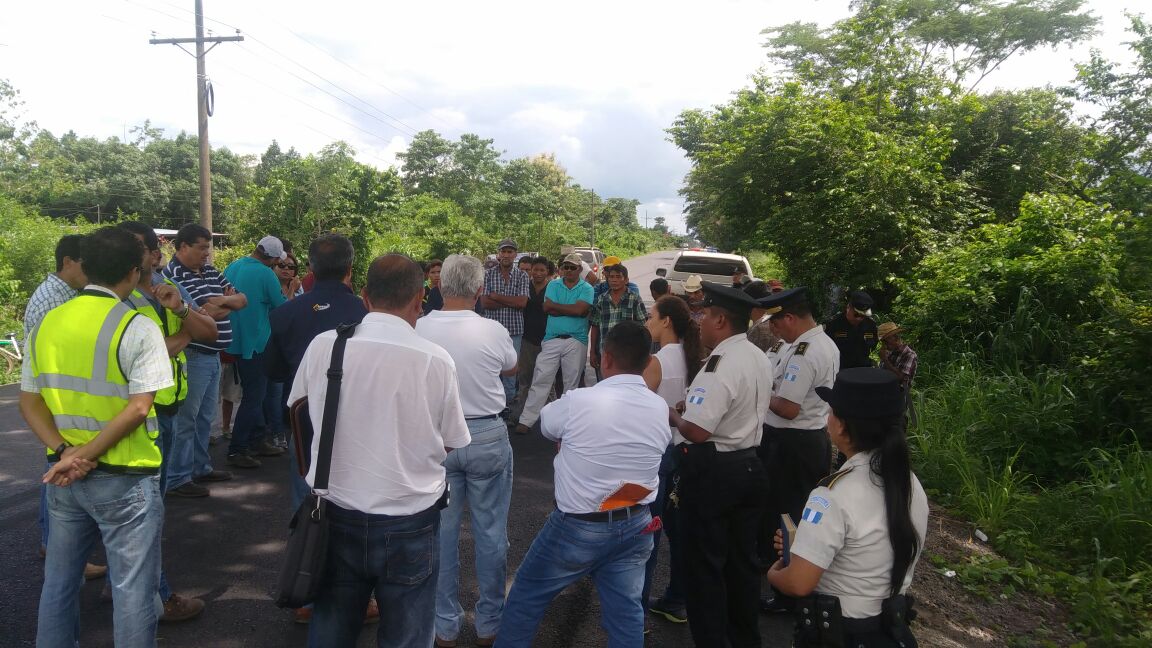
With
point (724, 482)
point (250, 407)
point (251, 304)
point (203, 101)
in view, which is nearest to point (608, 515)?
point (724, 482)

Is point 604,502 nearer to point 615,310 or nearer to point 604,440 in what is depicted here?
point 604,440

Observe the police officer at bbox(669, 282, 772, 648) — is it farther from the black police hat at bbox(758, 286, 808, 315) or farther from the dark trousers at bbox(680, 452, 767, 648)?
the black police hat at bbox(758, 286, 808, 315)

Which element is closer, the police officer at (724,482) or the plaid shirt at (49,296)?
the police officer at (724,482)

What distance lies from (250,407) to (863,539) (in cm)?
515

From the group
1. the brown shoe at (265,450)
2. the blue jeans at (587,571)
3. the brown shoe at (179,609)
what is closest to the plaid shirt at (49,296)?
the brown shoe at (179,609)

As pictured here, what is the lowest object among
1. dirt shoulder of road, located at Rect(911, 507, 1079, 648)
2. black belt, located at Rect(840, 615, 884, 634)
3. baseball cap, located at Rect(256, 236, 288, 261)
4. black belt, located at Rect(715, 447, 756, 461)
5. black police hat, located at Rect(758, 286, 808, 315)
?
dirt shoulder of road, located at Rect(911, 507, 1079, 648)

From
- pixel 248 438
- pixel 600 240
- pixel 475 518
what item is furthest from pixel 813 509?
pixel 600 240

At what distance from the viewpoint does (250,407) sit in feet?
19.2

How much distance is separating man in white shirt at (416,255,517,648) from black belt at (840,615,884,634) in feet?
5.63

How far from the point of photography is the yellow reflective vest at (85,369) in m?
2.61

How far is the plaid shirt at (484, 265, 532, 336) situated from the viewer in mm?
7742

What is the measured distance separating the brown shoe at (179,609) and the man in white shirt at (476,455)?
1302 mm

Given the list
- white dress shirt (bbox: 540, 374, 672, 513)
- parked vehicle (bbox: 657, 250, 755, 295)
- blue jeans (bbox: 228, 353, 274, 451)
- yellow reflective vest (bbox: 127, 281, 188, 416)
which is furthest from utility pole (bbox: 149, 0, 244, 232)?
white dress shirt (bbox: 540, 374, 672, 513)

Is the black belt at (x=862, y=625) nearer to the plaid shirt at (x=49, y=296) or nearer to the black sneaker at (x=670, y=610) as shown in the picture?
the black sneaker at (x=670, y=610)
